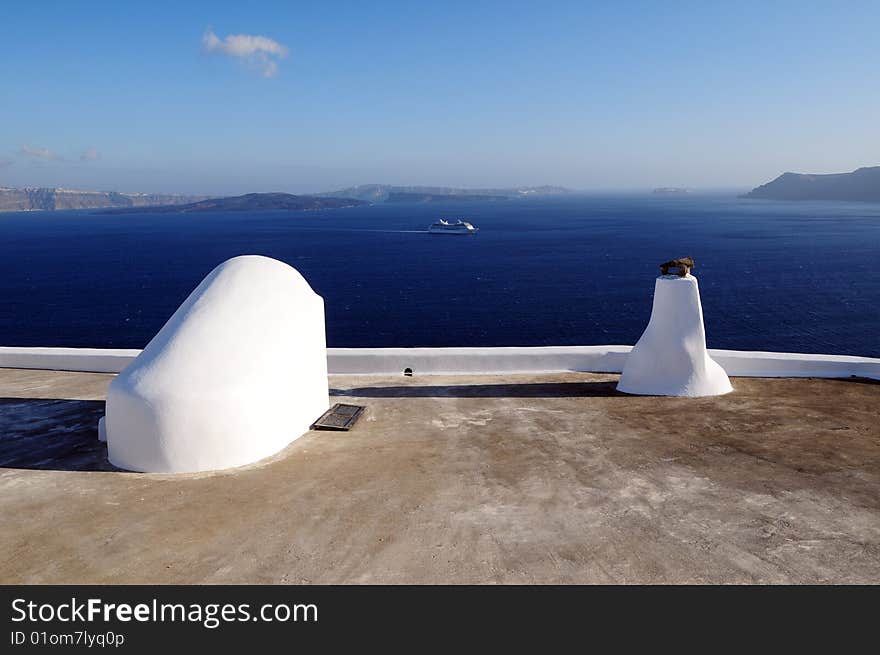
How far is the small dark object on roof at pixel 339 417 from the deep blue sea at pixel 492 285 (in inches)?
1265

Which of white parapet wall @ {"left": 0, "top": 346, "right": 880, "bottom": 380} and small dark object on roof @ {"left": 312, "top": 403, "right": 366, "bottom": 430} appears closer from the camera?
small dark object on roof @ {"left": 312, "top": 403, "right": 366, "bottom": 430}

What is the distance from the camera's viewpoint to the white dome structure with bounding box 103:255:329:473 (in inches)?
298

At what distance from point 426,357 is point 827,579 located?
25.0ft

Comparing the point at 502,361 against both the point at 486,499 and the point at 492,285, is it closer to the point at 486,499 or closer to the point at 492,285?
the point at 486,499

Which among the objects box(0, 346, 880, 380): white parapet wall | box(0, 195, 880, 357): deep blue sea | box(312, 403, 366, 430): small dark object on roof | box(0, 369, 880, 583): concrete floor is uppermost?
box(0, 346, 880, 380): white parapet wall

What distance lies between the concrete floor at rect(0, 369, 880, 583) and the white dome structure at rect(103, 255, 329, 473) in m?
0.32

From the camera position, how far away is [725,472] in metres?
7.58

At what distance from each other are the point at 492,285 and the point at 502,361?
171 feet

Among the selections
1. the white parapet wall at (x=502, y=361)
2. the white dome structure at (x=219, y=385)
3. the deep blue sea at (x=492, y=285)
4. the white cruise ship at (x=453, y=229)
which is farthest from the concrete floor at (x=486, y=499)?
the white cruise ship at (x=453, y=229)

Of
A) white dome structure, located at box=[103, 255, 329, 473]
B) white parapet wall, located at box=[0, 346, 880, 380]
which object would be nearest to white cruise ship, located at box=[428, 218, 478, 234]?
white parapet wall, located at box=[0, 346, 880, 380]

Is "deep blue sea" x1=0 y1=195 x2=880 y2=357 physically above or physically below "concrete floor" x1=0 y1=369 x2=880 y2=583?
below

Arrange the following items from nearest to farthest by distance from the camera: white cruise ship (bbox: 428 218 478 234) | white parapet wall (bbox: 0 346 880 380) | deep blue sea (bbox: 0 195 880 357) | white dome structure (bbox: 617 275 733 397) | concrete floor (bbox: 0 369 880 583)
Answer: concrete floor (bbox: 0 369 880 583)
white dome structure (bbox: 617 275 733 397)
white parapet wall (bbox: 0 346 880 380)
deep blue sea (bbox: 0 195 880 357)
white cruise ship (bbox: 428 218 478 234)

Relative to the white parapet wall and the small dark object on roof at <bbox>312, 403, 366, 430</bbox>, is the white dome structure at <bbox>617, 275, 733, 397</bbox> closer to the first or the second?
the white parapet wall
